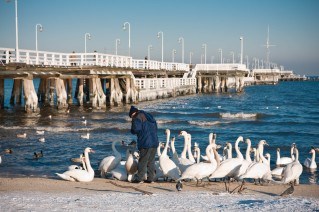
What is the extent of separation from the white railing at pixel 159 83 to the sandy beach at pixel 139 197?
108 feet

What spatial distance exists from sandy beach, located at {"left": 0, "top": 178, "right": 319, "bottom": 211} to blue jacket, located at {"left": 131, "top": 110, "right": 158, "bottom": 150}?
39.3 inches

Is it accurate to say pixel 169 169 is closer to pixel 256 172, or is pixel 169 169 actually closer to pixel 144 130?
pixel 144 130

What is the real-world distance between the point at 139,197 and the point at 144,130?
7.80 feet

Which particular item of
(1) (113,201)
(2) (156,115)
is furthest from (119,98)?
(1) (113,201)

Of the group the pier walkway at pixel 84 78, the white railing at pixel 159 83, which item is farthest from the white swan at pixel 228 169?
the white railing at pixel 159 83

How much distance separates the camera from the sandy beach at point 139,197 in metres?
8.38

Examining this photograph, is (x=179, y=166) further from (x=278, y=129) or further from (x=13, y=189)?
(x=278, y=129)

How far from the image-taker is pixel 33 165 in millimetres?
16047

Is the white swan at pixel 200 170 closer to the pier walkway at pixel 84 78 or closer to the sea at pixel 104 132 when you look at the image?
the sea at pixel 104 132

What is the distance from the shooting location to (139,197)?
959 cm

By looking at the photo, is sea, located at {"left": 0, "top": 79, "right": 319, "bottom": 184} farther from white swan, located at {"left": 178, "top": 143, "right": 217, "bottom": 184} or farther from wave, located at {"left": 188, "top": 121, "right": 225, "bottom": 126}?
white swan, located at {"left": 178, "top": 143, "right": 217, "bottom": 184}

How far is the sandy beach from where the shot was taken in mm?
8383

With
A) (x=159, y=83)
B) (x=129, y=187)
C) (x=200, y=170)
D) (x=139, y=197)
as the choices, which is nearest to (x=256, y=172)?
(x=200, y=170)

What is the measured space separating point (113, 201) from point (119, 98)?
105 feet
